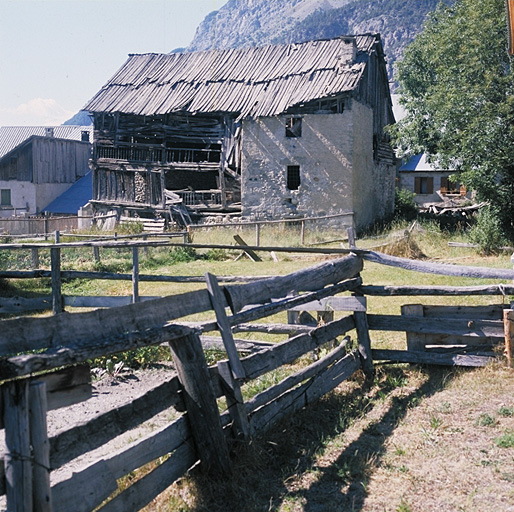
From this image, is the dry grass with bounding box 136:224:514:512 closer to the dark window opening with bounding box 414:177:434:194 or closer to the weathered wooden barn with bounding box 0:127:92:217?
the weathered wooden barn with bounding box 0:127:92:217

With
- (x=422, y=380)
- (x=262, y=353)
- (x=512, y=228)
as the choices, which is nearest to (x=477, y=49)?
(x=512, y=228)

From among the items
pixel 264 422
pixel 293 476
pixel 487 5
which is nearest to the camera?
pixel 293 476

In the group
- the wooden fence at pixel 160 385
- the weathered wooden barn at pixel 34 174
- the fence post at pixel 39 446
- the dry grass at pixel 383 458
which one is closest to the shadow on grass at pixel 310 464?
the dry grass at pixel 383 458

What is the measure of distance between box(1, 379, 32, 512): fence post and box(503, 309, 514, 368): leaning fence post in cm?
527

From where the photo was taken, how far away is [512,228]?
22.5 metres

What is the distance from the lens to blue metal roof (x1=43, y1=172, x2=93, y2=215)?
40.2m

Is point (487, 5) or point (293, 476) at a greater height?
point (487, 5)

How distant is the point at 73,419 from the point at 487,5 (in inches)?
811

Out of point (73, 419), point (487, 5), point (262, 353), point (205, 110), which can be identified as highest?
point (487, 5)

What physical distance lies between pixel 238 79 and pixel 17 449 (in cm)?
2739

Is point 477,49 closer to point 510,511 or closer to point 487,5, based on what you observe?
point 487,5

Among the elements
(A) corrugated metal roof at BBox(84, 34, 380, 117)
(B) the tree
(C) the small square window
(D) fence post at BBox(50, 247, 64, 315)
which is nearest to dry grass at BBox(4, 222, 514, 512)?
(D) fence post at BBox(50, 247, 64, 315)

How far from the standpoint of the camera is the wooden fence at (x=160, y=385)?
3.31 metres

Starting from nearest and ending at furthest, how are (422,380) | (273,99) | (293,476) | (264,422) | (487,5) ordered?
(293,476) < (264,422) < (422,380) < (487,5) < (273,99)
